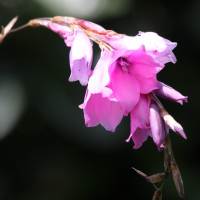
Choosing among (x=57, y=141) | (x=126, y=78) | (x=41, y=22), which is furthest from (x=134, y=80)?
(x=57, y=141)

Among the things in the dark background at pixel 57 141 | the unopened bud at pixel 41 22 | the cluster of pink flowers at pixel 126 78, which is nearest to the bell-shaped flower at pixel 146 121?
the cluster of pink flowers at pixel 126 78

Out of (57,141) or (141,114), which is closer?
(141,114)

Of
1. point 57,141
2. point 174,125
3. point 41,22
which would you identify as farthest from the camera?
point 57,141

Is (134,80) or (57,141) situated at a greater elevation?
(134,80)

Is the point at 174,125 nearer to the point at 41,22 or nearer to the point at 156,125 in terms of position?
the point at 156,125

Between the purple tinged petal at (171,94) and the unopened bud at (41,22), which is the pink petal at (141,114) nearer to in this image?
the purple tinged petal at (171,94)

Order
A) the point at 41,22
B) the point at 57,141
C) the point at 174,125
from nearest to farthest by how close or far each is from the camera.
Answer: the point at 174,125 → the point at 41,22 → the point at 57,141

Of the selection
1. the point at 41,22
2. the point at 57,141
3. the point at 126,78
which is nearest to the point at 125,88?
the point at 126,78
